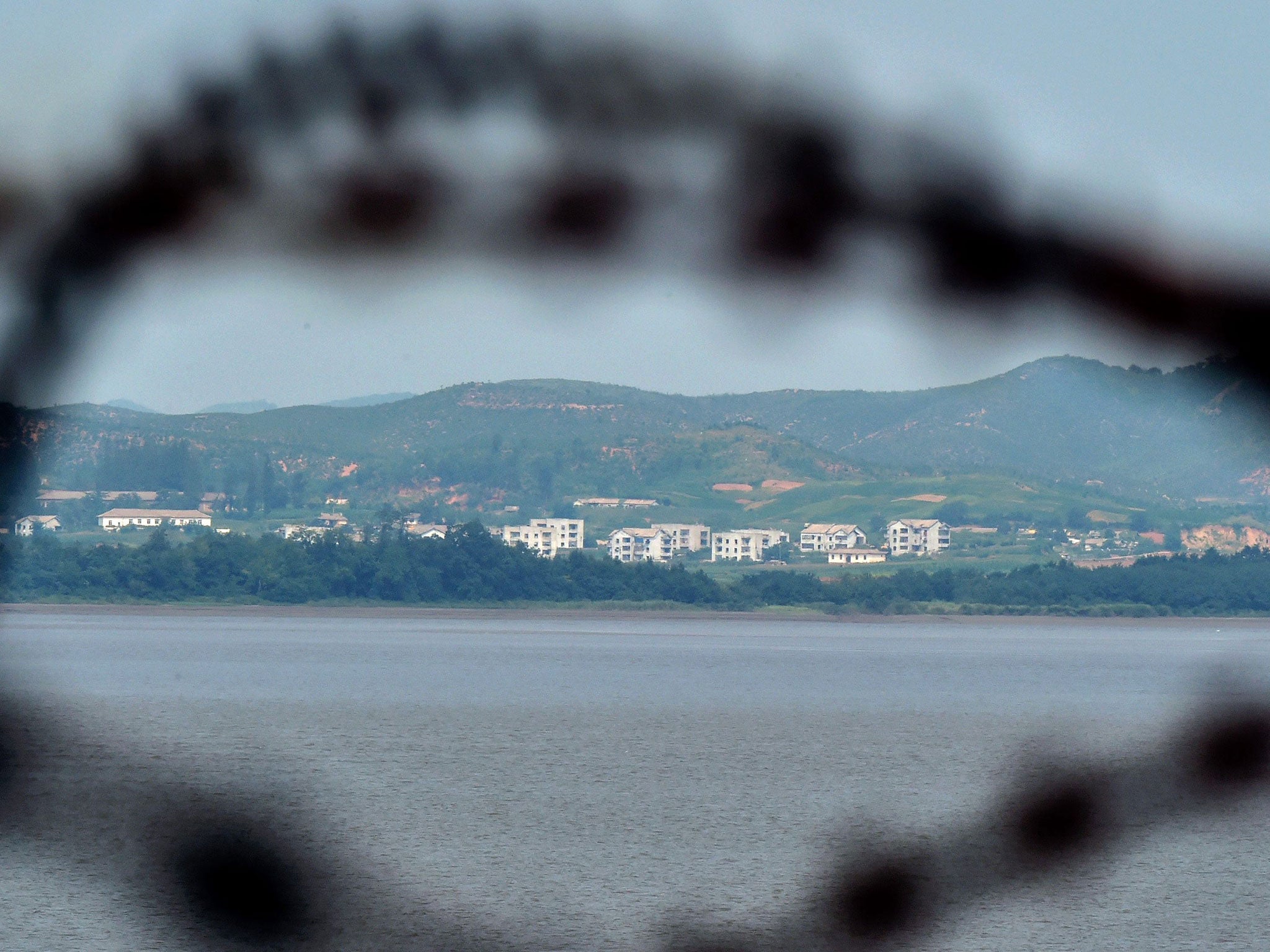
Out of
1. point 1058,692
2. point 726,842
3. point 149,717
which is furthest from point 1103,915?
point 1058,692

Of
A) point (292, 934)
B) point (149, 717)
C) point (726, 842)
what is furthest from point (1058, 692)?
point (292, 934)

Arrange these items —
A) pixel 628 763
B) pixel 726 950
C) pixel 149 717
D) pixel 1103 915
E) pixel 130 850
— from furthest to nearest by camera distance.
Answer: pixel 149 717, pixel 628 763, pixel 130 850, pixel 1103 915, pixel 726 950

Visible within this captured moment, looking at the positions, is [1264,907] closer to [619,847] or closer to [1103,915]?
[1103,915]

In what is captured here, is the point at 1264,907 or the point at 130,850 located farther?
the point at 130,850

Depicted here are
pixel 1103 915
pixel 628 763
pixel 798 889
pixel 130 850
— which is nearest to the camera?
pixel 1103 915

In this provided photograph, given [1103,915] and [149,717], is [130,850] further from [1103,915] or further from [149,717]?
[149,717]

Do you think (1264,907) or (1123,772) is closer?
(1264,907)
